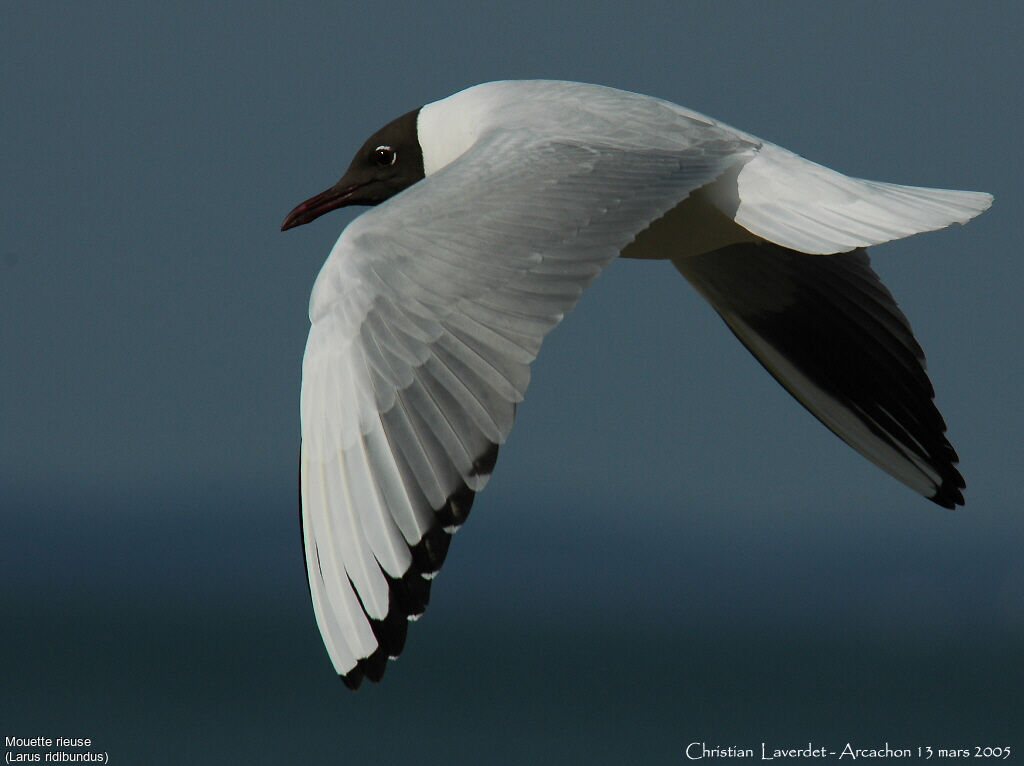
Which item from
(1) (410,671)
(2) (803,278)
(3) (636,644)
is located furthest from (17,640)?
(2) (803,278)

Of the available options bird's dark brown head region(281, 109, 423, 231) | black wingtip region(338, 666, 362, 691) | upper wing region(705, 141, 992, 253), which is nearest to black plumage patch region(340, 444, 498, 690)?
black wingtip region(338, 666, 362, 691)

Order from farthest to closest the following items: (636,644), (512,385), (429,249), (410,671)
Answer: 1. (636,644)
2. (410,671)
3. (429,249)
4. (512,385)

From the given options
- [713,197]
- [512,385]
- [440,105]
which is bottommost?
[512,385]

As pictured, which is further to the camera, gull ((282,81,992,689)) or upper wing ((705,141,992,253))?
upper wing ((705,141,992,253))

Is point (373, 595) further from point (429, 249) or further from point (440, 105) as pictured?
point (440, 105)

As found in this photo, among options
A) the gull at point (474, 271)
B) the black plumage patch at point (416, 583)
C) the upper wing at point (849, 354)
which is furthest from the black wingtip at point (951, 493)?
the black plumage patch at point (416, 583)

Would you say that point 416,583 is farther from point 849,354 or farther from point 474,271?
point 849,354

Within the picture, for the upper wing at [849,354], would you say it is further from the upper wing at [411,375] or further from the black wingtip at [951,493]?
the upper wing at [411,375]

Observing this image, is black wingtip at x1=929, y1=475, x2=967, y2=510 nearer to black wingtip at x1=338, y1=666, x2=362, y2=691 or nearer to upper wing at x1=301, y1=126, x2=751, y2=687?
upper wing at x1=301, y1=126, x2=751, y2=687
